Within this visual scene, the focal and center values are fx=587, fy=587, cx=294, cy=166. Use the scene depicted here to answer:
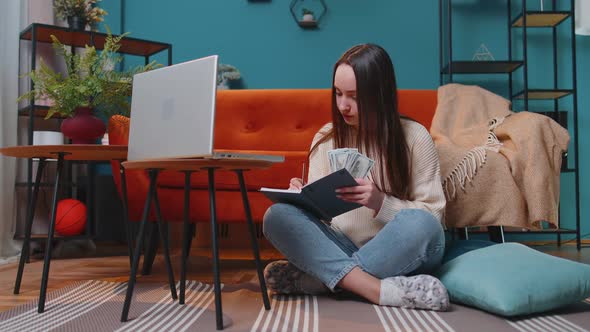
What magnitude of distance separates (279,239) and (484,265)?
1.77 feet

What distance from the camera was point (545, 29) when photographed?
354cm

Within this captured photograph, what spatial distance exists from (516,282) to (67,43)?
2839 mm

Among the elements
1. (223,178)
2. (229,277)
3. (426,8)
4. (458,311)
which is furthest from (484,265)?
(426,8)

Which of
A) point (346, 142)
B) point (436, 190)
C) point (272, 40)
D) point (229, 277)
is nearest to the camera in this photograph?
point (436, 190)

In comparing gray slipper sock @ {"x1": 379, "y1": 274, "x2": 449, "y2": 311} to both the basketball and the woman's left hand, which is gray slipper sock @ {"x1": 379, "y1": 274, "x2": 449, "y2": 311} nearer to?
the woman's left hand

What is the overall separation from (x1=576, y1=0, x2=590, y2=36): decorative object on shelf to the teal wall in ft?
0.72

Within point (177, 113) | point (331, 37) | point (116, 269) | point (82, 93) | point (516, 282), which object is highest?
point (331, 37)

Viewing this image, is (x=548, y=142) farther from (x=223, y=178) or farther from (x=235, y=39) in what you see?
(x=235, y=39)

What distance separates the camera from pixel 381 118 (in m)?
1.58

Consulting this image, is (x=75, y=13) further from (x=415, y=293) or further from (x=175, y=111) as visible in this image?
(x=415, y=293)

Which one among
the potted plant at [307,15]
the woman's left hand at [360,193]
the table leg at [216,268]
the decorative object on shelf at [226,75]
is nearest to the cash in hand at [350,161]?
the woman's left hand at [360,193]

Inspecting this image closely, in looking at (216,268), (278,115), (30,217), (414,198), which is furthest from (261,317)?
(278,115)

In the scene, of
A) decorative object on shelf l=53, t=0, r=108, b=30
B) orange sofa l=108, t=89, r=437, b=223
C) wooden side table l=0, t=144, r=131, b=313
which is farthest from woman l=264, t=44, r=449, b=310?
decorative object on shelf l=53, t=0, r=108, b=30

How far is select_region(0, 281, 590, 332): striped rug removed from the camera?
1.27 m
